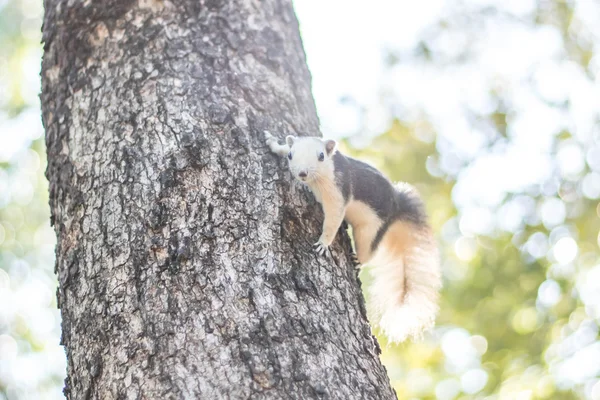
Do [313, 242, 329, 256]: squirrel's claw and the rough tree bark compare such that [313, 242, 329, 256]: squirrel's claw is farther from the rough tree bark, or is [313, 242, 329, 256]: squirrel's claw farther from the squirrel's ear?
the squirrel's ear

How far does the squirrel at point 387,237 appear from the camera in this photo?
3.66m

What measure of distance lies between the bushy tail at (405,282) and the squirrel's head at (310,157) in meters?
0.71

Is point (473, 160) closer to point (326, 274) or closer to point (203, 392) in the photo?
point (326, 274)

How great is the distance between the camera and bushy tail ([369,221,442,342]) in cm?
372

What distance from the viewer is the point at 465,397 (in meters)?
5.72

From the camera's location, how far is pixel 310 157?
3301 mm

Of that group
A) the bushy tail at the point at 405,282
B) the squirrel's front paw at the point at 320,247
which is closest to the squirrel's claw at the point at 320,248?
the squirrel's front paw at the point at 320,247

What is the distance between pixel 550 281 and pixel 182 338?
4.65 m

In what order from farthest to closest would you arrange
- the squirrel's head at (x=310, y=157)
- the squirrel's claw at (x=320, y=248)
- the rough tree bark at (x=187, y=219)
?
the squirrel's head at (x=310, y=157), the squirrel's claw at (x=320, y=248), the rough tree bark at (x=187, y=219)

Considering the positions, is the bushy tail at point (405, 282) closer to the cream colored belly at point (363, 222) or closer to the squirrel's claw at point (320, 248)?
the cream colored belly at point (363, 222)

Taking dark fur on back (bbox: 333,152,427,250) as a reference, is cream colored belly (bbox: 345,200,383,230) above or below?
below

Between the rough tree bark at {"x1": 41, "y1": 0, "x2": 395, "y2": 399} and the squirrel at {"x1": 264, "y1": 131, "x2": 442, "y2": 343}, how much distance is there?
35 centimetres

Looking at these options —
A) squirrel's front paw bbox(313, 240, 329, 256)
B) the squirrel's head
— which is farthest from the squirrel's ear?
squirrel's front paw bbox(313, 240, 329, 256)

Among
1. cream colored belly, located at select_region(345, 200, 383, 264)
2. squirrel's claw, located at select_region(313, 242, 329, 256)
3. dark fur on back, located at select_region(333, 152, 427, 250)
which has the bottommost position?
squirrel's claw, located at select_region(313, 242, 329, 256)
